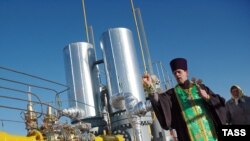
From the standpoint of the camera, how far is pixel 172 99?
2.97m

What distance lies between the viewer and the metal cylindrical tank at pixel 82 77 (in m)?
11.3

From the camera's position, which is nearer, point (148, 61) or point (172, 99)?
point (172, 99)

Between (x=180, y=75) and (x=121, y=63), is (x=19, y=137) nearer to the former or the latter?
(x=180, y=75)

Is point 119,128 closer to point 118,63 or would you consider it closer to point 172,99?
point 118,63

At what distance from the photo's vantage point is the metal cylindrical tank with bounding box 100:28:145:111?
35.2ft

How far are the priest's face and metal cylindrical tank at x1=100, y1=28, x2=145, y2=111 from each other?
7.63 m

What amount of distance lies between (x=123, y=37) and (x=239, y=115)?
23.3 ft

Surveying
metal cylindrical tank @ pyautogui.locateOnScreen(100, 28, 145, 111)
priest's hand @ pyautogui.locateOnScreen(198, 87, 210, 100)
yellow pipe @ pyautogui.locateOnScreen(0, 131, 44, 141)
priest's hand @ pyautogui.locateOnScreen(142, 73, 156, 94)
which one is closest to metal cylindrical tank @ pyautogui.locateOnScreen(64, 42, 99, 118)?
metal cylindrical tank @ pyautogui.locateOnScreen(100, 28, 145, 111)

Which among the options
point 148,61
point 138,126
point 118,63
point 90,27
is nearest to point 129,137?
point 138,126

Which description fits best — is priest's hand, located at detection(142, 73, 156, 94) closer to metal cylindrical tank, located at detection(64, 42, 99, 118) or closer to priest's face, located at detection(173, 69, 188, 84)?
priest's face, located at detection(173, 69, 188, 84)

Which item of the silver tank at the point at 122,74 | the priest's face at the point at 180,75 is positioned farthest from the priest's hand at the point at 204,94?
the silver tank at the point at 122,74

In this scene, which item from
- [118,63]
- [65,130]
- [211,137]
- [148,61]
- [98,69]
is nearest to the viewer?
[211,137]

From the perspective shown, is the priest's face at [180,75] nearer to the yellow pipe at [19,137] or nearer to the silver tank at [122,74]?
the yellow pipe at [19,137]

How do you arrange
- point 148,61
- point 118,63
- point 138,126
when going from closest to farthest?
1. point 138,126
2. point 118,63
3. point 148,61
